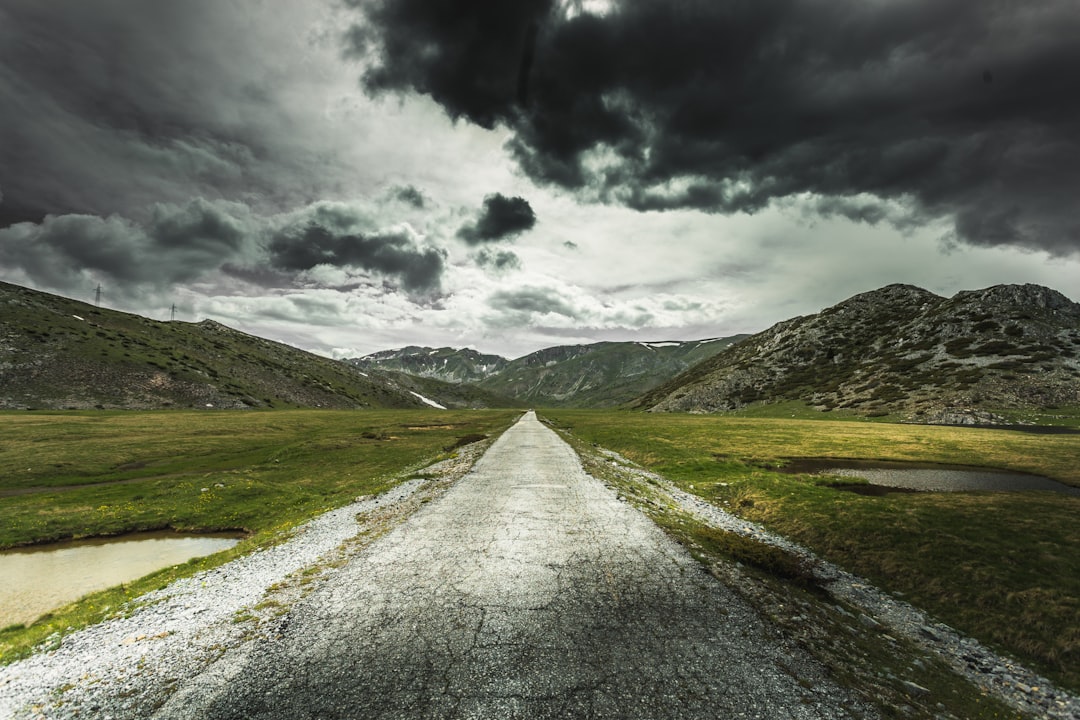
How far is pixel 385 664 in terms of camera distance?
22.4ft

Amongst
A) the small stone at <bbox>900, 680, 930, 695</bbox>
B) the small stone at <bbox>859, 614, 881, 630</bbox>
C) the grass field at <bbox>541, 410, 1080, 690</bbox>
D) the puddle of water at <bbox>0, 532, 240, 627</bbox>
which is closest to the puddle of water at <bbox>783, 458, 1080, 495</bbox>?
the grass field at <bbox>541, 410, 1080, 690</bbox>

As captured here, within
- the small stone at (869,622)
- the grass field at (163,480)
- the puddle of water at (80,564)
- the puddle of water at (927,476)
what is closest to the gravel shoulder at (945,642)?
the small stone at (869,622)

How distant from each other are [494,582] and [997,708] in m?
9.65

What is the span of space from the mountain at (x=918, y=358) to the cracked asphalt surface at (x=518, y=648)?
10677 cm

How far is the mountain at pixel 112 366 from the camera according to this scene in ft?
352

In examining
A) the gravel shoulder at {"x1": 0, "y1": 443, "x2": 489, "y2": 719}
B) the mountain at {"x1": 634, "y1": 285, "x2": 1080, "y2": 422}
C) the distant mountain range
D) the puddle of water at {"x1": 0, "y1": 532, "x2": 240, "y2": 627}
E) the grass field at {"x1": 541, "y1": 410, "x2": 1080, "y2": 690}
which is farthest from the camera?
the distant mountain range

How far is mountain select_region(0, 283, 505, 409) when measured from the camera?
107188 millimetres

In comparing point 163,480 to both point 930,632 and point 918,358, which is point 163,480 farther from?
point 918,358

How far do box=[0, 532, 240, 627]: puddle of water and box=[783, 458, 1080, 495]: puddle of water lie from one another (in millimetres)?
36009

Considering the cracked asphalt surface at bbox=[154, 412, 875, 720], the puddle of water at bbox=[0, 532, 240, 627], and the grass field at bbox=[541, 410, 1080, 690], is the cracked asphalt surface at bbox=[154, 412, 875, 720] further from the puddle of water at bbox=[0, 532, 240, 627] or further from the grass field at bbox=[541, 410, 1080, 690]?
the puddle of water at bbox=[0, 532, 240, 627]

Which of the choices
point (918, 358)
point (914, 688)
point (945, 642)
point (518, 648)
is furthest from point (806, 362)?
point (518, 648)

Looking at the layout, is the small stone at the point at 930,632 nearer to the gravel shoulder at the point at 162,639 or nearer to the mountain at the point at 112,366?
the gravel shoulder at the point at 162,639

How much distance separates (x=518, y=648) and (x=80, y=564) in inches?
857

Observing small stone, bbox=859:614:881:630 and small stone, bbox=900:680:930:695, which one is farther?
small stone, bbox=859:614:881:630
